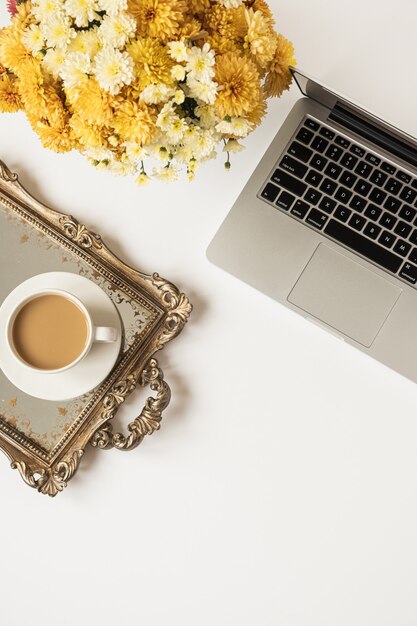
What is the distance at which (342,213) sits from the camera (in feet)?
2.50

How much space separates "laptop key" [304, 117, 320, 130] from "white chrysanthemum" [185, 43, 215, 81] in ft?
0.92

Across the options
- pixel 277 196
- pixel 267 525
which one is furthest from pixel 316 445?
pixel 277 196

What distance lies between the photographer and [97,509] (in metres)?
0.79

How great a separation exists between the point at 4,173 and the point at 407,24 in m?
0.61

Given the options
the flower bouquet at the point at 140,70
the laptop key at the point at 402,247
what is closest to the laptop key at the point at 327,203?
the laptop key at the point at 402,247

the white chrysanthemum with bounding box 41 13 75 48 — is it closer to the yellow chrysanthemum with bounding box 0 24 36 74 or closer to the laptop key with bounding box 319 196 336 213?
the yellow chrysanthemum with bounding box 0 24 36 74

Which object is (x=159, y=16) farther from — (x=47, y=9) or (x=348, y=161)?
(x=348, y=161)

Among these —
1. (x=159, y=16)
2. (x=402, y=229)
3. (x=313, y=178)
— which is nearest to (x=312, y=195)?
(x=313, y=178)

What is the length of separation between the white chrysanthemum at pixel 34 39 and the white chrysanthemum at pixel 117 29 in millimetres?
71

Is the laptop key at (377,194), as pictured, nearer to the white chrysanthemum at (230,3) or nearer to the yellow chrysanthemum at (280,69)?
the yellow chrysanthemum at (280,69)

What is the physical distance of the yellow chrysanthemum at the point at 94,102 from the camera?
52 cm

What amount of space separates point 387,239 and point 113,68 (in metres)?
0.43

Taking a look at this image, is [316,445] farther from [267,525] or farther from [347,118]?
[347,118]

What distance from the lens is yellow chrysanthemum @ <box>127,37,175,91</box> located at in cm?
51
